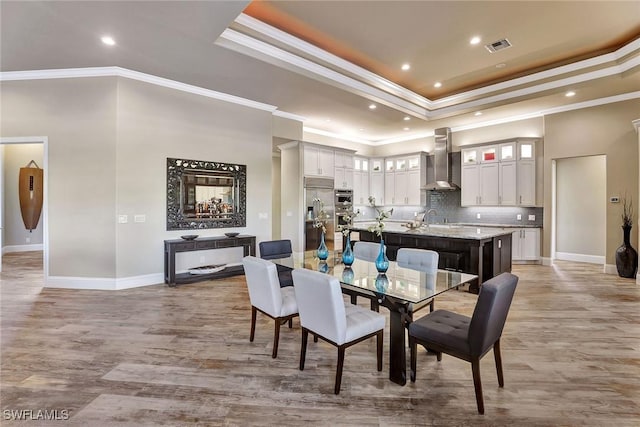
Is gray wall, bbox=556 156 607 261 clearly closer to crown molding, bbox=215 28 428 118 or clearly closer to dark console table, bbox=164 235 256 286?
crown molding, bbox=215 28 428 118

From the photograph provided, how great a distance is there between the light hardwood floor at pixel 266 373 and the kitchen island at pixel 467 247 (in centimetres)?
89

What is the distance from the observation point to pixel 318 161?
7.29 meters

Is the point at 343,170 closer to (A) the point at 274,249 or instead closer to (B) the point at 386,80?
(B) the point at 386,80

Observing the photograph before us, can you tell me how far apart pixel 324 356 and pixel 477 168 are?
6626mm

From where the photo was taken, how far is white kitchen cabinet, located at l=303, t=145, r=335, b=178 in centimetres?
704

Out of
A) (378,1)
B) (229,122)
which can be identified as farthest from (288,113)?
(378,1)

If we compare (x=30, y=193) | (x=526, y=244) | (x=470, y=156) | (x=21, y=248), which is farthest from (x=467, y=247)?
(x=21, y=248)

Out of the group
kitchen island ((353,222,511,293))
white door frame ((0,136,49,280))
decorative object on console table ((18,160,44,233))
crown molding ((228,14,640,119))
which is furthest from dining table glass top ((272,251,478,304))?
decorative object on console table ((18,160,44,233))

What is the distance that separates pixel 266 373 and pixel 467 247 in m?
3.60

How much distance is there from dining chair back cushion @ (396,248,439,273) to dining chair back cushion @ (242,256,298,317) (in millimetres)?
1306

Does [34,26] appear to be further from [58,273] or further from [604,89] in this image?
[604,89]

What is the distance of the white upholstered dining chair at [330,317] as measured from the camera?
209cm

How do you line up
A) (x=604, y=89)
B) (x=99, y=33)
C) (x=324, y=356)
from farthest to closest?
(x=604, y=89), (x=99, y=33), (x=324, y=356)

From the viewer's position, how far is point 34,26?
3480 mm
